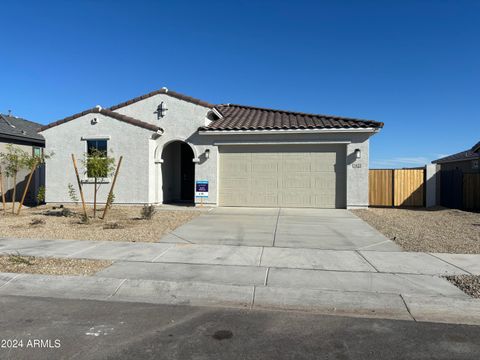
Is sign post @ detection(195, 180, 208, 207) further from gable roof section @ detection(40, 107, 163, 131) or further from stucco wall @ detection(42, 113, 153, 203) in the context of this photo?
gable roof section @ detection(40, 107, 163, 131)

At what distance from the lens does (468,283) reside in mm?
5711

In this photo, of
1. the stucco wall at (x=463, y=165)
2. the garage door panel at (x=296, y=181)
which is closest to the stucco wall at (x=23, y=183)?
the garage door panel at (x=296, y=181)

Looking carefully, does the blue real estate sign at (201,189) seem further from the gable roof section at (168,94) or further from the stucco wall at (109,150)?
the gable roof section at (168,94)

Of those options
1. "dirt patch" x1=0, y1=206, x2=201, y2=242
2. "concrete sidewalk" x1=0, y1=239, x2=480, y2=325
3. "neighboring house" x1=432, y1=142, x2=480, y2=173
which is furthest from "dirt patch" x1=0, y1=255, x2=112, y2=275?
"neighboring house" x1=432, y1=142, x2=480, y2=173

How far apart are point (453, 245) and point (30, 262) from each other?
9.16 meters

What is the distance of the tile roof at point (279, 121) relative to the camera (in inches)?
590

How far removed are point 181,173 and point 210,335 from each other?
14.8 meters

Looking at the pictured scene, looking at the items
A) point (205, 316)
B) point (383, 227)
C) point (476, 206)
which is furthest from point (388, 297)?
point (476, 206)

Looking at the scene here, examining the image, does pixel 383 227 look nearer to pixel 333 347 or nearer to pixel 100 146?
pixel 333 347

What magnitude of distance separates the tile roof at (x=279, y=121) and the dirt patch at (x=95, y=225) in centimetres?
439

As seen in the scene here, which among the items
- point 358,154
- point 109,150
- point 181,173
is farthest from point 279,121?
point 109,150

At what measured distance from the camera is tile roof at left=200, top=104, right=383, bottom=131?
15.0m

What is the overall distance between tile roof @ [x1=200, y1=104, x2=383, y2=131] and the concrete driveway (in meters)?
3.71

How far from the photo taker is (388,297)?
516 cm
